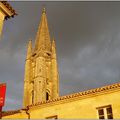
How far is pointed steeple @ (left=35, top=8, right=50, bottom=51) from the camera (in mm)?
59906

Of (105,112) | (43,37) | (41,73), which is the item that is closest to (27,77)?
(41,73)

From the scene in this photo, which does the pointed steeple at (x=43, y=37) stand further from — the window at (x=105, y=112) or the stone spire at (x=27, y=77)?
the window at (x=105, y=112)

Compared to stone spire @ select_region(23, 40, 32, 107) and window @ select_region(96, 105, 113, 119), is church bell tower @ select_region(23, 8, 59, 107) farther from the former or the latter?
window @ select_region(96, 105, 113, 119)

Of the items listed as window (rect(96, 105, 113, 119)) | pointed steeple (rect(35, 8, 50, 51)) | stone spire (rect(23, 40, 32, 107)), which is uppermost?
pointed steeple (rect(35, 8, 50, 51))

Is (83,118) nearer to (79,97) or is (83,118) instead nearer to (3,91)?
(79,97)

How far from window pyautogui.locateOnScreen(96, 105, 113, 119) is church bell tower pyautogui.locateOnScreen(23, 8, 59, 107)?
33.3 metres

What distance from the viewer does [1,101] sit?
12.7 meters

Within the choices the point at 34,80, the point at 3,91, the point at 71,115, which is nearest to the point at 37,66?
the point at 34,80

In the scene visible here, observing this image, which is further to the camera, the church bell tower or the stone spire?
the stone spire

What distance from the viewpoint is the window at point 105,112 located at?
16.1 metres

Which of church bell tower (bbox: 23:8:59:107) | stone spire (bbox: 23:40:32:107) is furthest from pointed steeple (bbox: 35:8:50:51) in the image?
stone spire (bbox: 23:40:32:107)

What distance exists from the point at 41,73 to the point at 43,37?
12.2 metres

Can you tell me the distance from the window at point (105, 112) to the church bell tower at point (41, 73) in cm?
3333

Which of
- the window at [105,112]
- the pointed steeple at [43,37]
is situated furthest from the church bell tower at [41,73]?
the window at [105,112]
